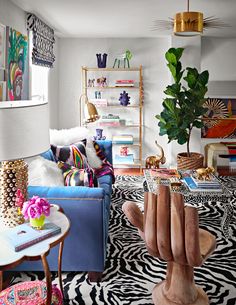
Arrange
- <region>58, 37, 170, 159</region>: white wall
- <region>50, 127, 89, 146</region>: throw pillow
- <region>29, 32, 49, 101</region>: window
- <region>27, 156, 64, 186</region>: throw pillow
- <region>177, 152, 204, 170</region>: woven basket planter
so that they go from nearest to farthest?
<region>27, 156, 64, 186</region>: throw pillow → <region>50, 127, 89, 146</region>: throw pillow → <region>29, 32, 49, 101</region>: window → <region>177, 152, 204, 170</region>: woven basket planter → <region>58, 37, 170, 159</region>: white wall

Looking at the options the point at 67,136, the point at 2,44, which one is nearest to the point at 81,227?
the point at 67,136

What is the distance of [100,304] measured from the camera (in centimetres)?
234

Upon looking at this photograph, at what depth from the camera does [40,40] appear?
4539 millimetres

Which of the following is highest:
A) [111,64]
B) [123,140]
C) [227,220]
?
[111,64]

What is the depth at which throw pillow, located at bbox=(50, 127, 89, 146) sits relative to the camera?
4.02 m

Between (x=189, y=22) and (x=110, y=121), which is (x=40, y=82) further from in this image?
(x=189, y=22)

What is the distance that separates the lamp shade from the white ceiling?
2.04m

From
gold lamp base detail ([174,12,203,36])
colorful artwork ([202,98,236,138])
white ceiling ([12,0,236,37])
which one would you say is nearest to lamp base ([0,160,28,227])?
white ceiling ([12,0,236,37])

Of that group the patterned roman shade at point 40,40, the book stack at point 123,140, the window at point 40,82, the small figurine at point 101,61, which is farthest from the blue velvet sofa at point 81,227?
the small figurine at point 101,61

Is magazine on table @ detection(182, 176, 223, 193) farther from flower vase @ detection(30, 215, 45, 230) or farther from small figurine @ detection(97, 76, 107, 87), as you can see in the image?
small figurine @ detection(97, 76, 107, 87)

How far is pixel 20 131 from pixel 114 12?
2629 millimetres

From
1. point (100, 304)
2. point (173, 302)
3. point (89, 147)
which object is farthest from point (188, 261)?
point (89, 147)

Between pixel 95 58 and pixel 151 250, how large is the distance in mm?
4636

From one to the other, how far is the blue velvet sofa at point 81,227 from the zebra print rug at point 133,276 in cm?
12
